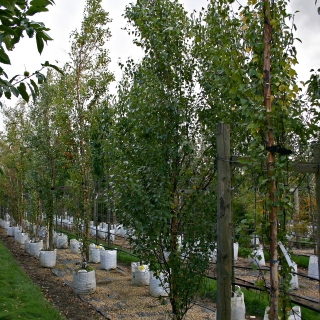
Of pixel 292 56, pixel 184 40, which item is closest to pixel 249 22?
pixel 292 56

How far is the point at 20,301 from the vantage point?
6668 mm

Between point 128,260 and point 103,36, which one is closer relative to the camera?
point 103,36

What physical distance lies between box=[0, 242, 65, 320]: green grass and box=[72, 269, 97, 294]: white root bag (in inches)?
35.8

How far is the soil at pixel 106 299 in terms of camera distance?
665 centimetres

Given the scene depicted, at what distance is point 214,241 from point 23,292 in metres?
4.86

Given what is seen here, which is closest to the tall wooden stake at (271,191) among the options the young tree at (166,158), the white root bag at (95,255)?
the young tree at (166,158)

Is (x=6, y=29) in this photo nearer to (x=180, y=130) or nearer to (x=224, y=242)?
(x=224, y=242)

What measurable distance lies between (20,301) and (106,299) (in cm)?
174

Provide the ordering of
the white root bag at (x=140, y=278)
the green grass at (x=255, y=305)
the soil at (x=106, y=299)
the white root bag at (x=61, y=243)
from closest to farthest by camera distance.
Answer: the green grass at (x=255, y=305) → the soil at (x=106, y=299) → the white root bag at (x=140, y=278) → the white root bag at (x=61, y=243)

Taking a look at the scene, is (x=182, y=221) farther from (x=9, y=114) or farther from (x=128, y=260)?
(x=9, y=114)

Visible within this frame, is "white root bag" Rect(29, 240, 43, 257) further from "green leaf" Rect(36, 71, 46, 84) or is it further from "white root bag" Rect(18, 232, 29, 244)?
"green leaf" Rect(36, 71, 46, 84)

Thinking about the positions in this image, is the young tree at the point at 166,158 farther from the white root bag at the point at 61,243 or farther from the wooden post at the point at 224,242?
the white root bag at the point at 61,243

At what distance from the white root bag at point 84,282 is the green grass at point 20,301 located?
0.91m

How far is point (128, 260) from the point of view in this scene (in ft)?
38.5
